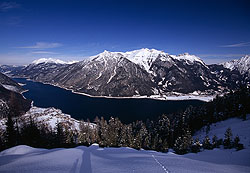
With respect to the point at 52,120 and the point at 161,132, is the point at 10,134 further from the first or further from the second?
the point at 52,120

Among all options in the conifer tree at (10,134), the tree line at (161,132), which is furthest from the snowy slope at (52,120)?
the conifer tree at (10,134)

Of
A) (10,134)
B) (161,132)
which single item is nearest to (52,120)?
(10,134)

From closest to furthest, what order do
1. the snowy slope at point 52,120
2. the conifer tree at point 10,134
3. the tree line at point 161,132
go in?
the conifer tree at point 10,134
the tree line at point 161,132
the snowy slope at point 52,120

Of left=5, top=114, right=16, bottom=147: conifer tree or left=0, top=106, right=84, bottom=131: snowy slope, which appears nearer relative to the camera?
left=5, top=114, right=16, bottom=147: conifer tree

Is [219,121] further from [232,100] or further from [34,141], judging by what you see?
[34,141]

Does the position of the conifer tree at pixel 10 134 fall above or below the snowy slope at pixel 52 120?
above

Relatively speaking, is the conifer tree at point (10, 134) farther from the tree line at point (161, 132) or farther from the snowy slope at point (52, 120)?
the snowy slope at point (52, 120)

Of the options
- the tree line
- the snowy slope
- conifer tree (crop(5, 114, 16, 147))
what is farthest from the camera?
the snowy slope

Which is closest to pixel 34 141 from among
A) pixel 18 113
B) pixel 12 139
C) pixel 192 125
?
pixel 12 139

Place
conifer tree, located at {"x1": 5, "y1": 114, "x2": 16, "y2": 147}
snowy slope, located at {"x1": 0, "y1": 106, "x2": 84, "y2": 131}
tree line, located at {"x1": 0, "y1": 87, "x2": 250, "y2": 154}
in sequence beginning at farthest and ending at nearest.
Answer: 1. snowy slope, located at {"x1": 0, "y1": 106, "x2": 84, "y2": 131}
2. tree line, located at {"x1": 0, "y1": 87, "x2": 250, "y2": 154}
3. conifer tree, located at {"x1": 5, "y1": 114, "x2": 16, "y2": 147}

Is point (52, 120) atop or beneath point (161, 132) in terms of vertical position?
atop

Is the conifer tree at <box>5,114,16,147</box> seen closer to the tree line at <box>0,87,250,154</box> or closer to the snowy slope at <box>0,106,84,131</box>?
the tree line at <box>0,87,250,154</box>

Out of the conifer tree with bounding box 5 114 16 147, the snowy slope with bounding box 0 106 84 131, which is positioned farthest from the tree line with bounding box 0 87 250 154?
the snowy slope with bounding box 0 106 84 131

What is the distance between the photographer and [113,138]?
41.9m
